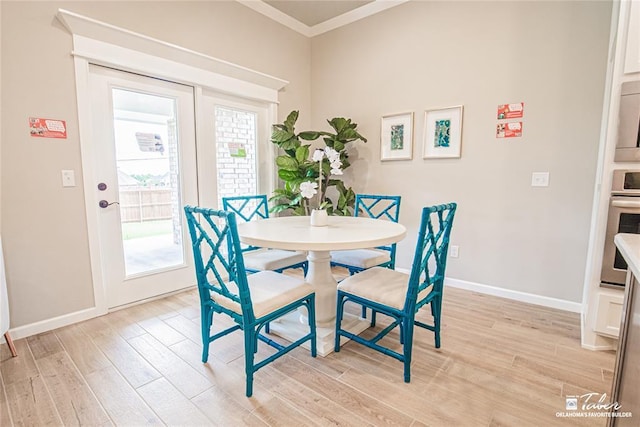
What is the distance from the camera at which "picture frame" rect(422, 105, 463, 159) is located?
9.48 feet

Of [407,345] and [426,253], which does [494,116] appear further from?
[407,345]

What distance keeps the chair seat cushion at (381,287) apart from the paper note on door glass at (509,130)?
167cm

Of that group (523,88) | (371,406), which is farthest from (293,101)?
(371,406)

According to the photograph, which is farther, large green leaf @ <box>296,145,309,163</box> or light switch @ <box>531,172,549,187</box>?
large green leaf @ <box>296,145,309,163</box>

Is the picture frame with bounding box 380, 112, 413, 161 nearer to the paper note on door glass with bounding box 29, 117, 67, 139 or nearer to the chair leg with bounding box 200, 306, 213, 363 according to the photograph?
the chair leg with bounding box 200, 306, 213, 363

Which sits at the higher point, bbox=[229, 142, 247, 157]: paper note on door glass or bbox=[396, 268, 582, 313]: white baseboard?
bbox=[229, 142, 247, 157]: paper note on door glass

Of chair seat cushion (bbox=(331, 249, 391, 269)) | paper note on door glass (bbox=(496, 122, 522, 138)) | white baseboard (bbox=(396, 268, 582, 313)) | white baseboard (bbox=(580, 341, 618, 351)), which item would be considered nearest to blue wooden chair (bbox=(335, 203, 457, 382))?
chair seat cushion (bbox=(331, 249, 391, 269))

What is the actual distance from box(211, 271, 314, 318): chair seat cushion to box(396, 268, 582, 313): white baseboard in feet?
6.28

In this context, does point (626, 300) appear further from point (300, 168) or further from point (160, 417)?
point (300, 168)

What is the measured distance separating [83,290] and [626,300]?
306cm

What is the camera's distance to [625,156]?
177 cm

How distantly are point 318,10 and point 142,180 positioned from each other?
102 inches

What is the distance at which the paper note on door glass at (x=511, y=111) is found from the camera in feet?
8.46

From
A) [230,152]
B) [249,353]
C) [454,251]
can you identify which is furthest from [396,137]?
[249,353]
